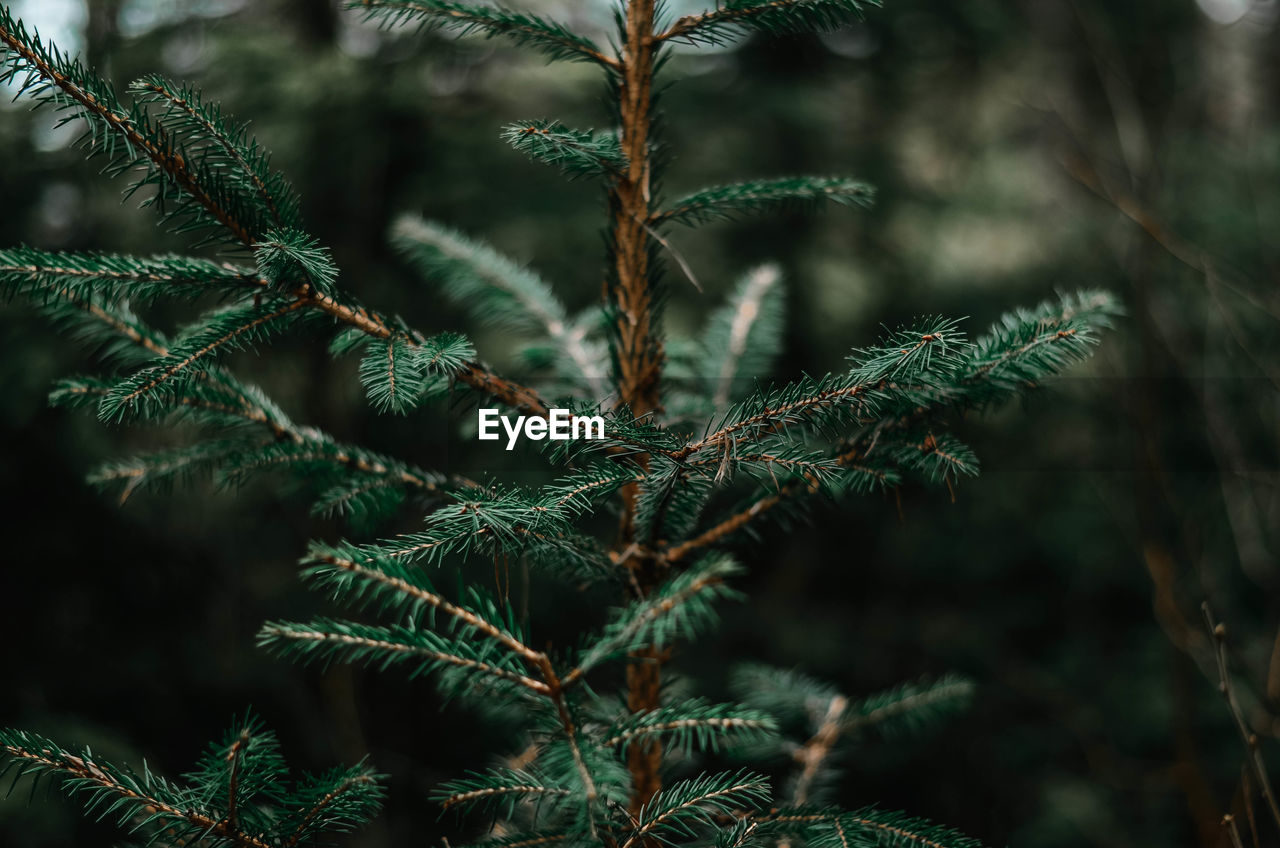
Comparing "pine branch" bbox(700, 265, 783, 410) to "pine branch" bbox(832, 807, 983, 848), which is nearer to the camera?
"pine branch" bbox(832, 807, 983, 848)

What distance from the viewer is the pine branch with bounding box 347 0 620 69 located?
0.72 meters

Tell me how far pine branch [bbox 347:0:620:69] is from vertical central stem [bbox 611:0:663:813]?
4cm

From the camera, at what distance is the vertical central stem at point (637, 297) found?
762 millimetres

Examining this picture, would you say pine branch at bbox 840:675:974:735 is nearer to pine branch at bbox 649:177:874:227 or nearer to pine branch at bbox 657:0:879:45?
pine branch at bbox 649:177:874:227

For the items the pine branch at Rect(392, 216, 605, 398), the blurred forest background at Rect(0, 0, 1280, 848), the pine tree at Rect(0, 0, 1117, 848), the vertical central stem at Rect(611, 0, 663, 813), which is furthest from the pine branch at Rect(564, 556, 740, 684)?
the blurred forest background at Rect(0, 0, 1280, 848)

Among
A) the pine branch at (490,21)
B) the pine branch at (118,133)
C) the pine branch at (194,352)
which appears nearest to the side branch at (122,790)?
the pine branch at (194,352)

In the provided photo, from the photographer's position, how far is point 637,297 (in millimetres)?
803

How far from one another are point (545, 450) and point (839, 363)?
8.36ft

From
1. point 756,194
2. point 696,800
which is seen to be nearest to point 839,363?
point 756,194

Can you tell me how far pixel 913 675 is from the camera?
321 centimetres

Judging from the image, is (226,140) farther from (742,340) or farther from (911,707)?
(911,707)

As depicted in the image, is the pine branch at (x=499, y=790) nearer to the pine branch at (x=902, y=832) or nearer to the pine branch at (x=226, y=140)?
the pine branch at (x=902, y=832)

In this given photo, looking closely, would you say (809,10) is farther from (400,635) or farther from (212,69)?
(212,69)

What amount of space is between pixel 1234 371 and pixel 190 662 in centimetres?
358
